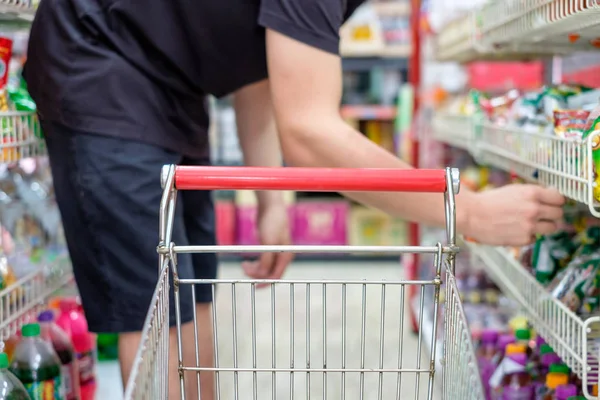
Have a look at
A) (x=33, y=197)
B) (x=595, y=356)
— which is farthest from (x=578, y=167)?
(x=33, y=197)

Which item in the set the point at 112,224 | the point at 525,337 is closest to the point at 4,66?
the point at 112,224

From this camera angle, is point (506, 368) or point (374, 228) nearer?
point (506, 368)

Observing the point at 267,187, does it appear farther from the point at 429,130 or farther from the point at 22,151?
the point at 429,130

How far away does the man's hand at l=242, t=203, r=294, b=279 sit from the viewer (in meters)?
1.74

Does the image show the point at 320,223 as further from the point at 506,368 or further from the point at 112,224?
the point at 112,224

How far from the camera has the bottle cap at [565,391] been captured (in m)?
1.54

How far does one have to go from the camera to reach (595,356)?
128 centimetres

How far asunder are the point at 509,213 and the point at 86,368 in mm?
1350

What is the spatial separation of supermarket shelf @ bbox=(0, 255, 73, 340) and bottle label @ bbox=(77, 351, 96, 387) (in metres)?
0.36

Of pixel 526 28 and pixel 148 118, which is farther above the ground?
pixel 526 28

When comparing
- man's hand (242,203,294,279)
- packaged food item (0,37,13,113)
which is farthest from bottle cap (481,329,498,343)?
packaged food item (0,37,13,113)

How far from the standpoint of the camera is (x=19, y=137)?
1527 millimetres

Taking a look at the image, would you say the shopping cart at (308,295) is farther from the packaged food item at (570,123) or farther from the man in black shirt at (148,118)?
the packaged food item at (570,123)

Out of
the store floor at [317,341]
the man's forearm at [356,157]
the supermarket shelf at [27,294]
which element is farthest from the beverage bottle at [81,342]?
the man's forearm at [356,157]
